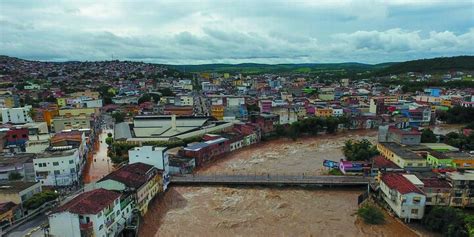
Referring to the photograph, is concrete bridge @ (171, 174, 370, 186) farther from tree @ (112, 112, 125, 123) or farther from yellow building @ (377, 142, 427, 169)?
tree @ (112, 112, 125, 123)

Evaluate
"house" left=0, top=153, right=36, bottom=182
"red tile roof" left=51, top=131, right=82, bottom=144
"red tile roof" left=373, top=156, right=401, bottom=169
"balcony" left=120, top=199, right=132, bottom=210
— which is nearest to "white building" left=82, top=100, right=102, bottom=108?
"red tile roof" left=51, top=131, right=82, bottom=144

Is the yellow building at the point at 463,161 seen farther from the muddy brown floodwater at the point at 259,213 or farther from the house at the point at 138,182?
the house at the point at 138,182

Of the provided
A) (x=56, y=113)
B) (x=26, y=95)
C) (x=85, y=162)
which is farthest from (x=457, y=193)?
(x=26, y=95)

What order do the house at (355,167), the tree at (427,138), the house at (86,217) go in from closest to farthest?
the house at (86,217)
the house at (355,167)
the tree at (427,138)

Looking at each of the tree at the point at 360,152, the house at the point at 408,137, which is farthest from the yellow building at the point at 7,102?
the house at the point at 408,137

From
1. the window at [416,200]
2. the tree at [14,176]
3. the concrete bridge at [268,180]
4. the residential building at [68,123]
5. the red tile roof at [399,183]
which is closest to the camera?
the window at [416,200]

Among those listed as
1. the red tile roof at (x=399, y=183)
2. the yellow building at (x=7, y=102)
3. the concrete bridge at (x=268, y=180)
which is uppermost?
the yellow building at (x=7, y=102)
